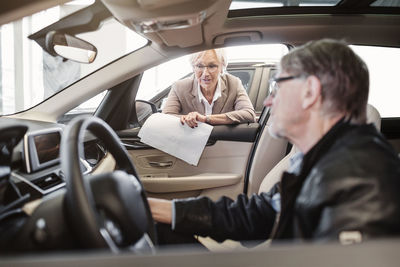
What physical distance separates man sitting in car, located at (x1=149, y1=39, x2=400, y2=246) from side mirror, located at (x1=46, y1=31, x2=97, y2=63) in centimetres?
66

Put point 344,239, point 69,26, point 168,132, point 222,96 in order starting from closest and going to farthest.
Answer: point 344,239, point 69,26, point 168,132, point 222,96

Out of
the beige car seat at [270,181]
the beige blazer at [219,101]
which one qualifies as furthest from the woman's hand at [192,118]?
the beige car seat at [270,181]

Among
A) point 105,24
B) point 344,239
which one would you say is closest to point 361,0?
point 105,24

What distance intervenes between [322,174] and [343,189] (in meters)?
0.07

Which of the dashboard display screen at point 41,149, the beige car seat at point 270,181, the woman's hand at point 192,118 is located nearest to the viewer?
the dashboard display screen at point 41,149

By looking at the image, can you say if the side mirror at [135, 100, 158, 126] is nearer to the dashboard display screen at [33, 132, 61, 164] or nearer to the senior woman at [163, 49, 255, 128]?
the senior woman at [163, 49, 255, 128]

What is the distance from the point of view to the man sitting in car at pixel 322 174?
851 mm

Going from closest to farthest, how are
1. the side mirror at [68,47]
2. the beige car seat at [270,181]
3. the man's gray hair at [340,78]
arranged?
the man's gray hair at [340,78] < the side mirror at [68,47] < the beige car seat at [270,181]

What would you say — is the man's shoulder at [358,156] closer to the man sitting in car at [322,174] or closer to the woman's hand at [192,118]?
the man sitting in car at [322,174]

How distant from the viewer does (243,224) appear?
137 centimetres

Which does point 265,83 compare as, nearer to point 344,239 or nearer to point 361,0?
point 361,0

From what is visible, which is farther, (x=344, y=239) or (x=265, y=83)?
(x=265, y=83)

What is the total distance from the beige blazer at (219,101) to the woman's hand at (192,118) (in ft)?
0.42

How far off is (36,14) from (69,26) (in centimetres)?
66
